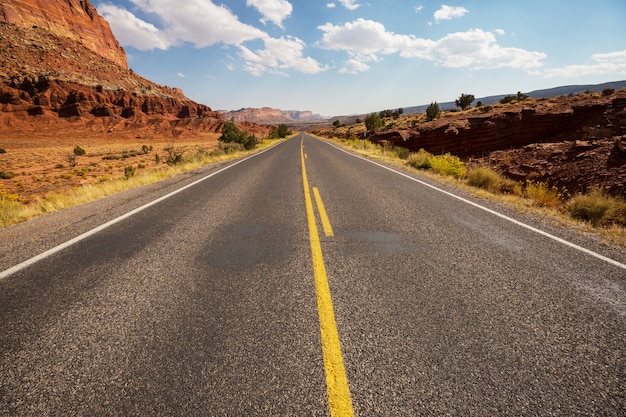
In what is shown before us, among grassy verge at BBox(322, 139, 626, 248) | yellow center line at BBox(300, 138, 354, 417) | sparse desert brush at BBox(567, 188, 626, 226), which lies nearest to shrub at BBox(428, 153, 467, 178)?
grassy verge at BBox(322, 139, 626, 248)

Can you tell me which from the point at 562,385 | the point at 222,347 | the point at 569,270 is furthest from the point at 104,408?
the point at 569,270

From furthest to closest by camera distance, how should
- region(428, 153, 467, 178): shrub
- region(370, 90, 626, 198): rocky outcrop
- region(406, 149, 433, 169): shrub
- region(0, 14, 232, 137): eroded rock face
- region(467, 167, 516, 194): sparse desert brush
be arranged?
region(0, 14, 232, 137): eroded rock face < region(406, 149, 433, 169): shrub < region(428, 153, 467, 178): shrub < region(370, 90, 626, 198): rocky outcrop < region(467, 167, 516, 194): sparse desert brush

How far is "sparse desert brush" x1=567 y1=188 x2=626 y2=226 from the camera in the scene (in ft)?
17.2

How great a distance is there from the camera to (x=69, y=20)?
104000 millimetres

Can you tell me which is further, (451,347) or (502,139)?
(502,139)

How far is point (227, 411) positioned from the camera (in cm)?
169

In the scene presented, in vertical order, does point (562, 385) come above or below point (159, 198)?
below

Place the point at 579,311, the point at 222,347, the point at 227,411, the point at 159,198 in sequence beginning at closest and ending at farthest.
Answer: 1. the point at 227,411
2. the point at 222,347
3. the point at 579,311
4. the point at 159,198

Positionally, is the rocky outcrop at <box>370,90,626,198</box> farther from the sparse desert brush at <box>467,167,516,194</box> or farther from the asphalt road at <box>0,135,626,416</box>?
the asphalt road at <box>0,135,626,416</box>

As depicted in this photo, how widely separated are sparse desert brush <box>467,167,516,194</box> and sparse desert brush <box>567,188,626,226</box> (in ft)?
7.81

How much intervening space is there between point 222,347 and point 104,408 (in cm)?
77

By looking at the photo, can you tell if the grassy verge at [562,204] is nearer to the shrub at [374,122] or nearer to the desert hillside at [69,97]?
the shrub at [374,122]

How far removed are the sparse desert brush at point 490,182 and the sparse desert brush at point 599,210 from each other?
2.38m

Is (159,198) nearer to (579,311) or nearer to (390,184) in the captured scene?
(390,184)
